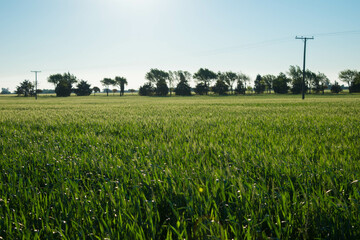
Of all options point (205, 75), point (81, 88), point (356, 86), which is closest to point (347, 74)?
point (356, 86)

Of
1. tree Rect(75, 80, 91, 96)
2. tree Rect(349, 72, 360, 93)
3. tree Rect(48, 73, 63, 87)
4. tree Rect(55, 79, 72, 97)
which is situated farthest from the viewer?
tree Rect(48, 73, 63, 87)

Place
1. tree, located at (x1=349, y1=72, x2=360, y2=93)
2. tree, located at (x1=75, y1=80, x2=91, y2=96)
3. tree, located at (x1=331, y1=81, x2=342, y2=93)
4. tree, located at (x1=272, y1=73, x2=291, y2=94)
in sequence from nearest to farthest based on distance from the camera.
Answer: tree, located at (x1=349, y1=72, x2=360, y2=93) → tree, located at (x1=331, y1=81, x2=342, y2=93) → tree, located at (x1=272, y1=73, x2=291, y2=94) → tree, located at (x1=75, y1=80, x2=91, y2=96)

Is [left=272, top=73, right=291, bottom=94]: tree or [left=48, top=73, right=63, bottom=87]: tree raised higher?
Result: [left=48, top=73, right=63, bottom=87]: tree

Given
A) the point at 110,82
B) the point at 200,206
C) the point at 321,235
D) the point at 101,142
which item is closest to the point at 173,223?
the point at 200,206

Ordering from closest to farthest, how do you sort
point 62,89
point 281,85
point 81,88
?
point 62,89
point 281,85
point 81,88

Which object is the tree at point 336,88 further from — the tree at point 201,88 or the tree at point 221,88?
the tree at point 201,88

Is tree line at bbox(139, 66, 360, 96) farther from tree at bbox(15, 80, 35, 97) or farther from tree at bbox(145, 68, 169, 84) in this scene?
tree at bbox(15, 80, 35, 97)

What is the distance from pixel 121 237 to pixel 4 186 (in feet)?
6.22

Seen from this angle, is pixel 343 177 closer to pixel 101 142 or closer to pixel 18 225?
pixel 18 225

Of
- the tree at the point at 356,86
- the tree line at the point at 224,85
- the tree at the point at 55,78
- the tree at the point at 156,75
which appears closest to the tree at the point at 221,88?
the tree line at the point at 224,85

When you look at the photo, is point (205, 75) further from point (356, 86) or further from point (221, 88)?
point (356, 86)

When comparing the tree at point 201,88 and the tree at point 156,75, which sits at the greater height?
the tree at point 156,75

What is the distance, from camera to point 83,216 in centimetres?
195

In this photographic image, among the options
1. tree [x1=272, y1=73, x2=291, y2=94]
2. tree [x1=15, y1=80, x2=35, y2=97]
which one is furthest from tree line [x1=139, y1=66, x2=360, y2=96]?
tree [x1=15, y1=80, x2=35, y2=97]
